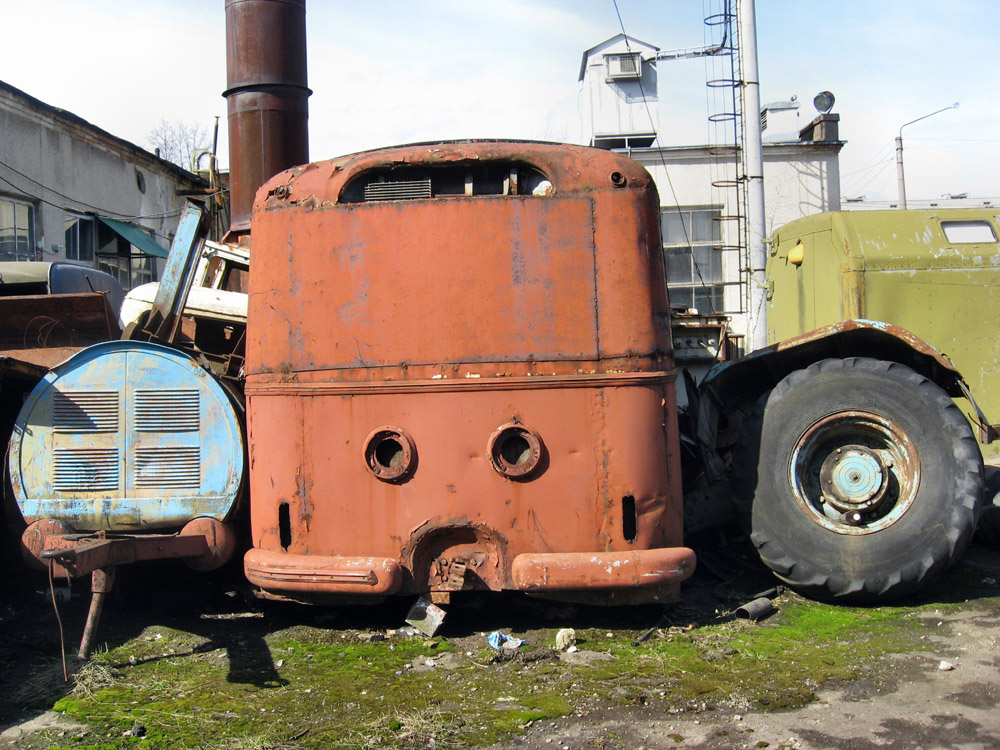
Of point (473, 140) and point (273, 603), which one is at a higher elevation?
point (473, 140)

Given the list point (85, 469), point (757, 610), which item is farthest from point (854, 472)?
point (85, 469)

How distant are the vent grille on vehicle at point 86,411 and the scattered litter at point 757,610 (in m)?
3.37

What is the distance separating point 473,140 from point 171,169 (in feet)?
67.9

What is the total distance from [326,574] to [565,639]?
1148 mm

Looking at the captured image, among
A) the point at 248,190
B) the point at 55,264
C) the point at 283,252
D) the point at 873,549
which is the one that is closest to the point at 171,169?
the point at 55,264

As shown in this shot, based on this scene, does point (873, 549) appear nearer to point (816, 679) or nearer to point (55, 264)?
point (816, 679)

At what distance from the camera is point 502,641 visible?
4125mm

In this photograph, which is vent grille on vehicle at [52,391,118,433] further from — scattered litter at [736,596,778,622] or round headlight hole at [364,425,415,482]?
scattered litter at [736,596,778,622]

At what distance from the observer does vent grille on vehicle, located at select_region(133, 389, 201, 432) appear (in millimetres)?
4621

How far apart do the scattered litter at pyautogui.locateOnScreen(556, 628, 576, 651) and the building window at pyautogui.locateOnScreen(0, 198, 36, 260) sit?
Answer: 1477 centimetres

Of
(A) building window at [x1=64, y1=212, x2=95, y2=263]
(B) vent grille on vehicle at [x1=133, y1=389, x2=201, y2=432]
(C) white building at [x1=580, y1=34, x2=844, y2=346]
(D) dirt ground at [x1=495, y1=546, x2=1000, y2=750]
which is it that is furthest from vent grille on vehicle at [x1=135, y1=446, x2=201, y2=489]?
(A) building window at [x1=64, y1=212, x2=95, y2=263]

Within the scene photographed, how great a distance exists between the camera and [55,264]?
8141 mm

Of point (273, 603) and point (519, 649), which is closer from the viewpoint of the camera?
point (519, 649)

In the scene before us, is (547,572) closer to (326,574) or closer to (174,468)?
(326,574)
